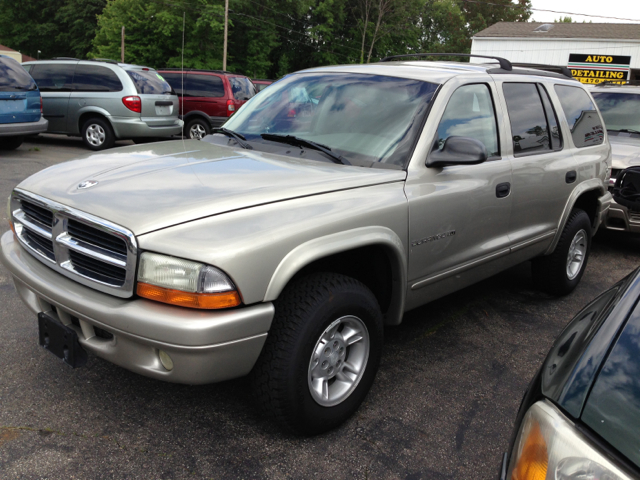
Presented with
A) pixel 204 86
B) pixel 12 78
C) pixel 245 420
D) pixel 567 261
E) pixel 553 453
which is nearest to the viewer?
pixel 553 453

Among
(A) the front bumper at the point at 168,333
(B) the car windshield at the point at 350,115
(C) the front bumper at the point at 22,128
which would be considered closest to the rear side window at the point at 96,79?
(C) the front bumper at the point at 22,128

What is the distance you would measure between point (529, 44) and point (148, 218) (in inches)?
1457

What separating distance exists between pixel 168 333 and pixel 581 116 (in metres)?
4.04

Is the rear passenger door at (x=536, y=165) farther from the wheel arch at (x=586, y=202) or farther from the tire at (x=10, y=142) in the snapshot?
the tire at (x=10, y=142)

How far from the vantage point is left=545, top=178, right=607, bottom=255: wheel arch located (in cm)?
449

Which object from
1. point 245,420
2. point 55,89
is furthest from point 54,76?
point 245,420

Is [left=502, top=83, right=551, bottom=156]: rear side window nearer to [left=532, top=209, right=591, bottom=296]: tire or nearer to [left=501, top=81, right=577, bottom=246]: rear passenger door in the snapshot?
[left=501, top=81, right=577, bottom=246]: rear passenger door

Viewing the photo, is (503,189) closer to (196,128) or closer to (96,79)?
(96,79)

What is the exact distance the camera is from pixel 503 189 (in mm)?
3711

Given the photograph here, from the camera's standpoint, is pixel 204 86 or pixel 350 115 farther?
pixel 204 86

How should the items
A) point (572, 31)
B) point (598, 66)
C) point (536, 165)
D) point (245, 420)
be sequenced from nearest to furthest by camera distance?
point (245, 420) < point (536, 165) < point (598, 66) < point (572, 31)

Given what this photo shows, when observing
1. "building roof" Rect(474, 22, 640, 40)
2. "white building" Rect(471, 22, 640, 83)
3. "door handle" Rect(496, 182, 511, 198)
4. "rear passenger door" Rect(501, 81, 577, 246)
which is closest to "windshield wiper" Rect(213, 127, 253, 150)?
"door handle" Rect(496, 182, 511, 198)

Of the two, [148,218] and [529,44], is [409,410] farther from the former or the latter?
[529,44]

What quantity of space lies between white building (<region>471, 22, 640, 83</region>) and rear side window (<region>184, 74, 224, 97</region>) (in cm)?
2325
